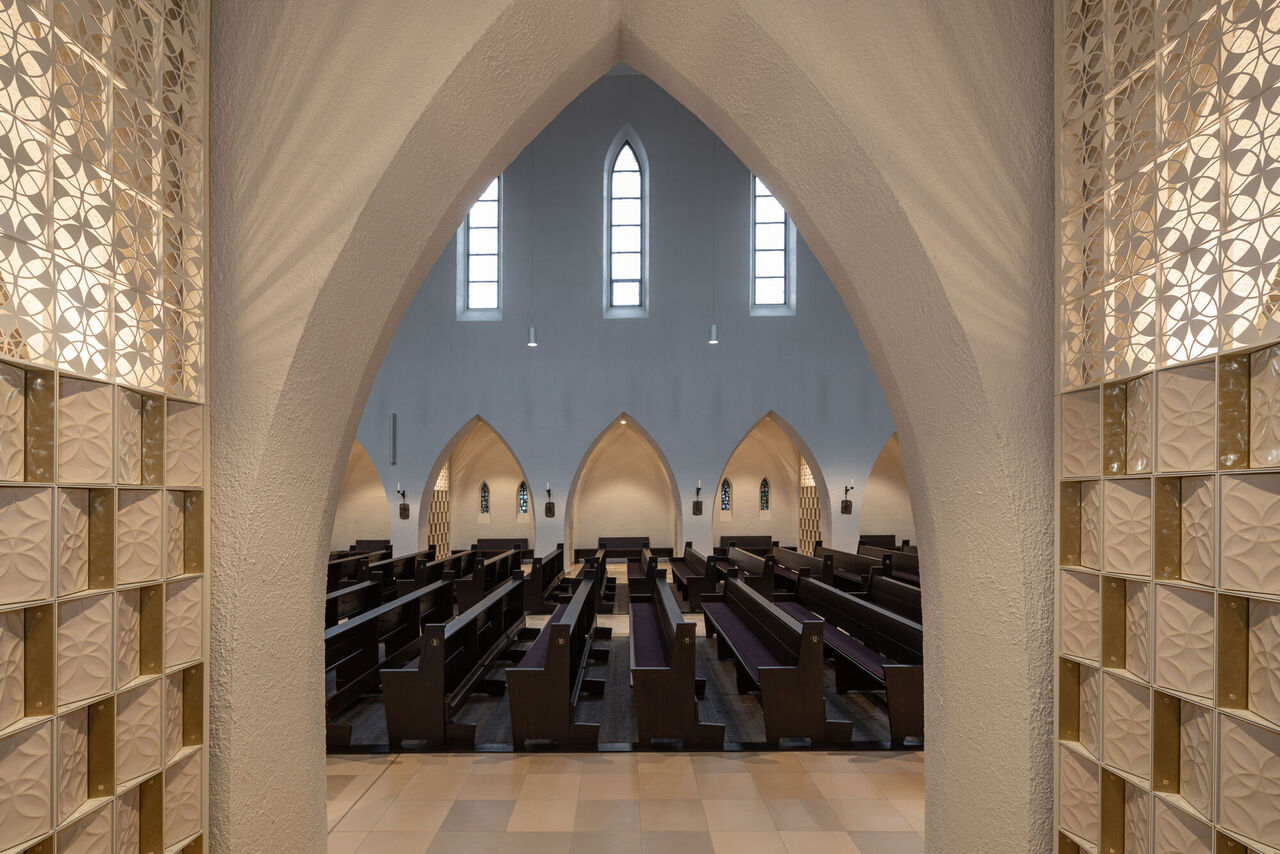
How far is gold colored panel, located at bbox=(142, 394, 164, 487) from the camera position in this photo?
1691mm

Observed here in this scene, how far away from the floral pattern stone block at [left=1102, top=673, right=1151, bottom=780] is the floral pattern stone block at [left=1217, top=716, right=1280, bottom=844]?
0.61 feet

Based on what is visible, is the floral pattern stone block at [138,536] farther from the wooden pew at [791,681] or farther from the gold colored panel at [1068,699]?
the wooden pew at [791,681]

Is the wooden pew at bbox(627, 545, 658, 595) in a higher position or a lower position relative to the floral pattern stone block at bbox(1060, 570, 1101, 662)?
lower

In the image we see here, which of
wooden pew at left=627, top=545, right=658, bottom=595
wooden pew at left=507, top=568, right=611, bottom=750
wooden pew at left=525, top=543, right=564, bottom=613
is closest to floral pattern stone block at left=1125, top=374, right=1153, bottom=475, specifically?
wooden pew at left=507, top=568, right=611, bottom=750

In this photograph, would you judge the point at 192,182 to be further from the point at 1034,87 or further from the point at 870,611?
the point at 870,611

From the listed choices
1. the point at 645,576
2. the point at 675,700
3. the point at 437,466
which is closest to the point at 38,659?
the point at 675,700

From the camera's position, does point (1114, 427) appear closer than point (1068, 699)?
Yes

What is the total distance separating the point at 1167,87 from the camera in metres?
1.53

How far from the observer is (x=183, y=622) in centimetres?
179

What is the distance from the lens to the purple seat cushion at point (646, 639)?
4.46m

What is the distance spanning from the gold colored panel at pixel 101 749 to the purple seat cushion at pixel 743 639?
3.11 metres

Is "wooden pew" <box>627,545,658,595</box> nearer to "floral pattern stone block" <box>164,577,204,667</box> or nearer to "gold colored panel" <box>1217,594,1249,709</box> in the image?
"floral pattern stone block" <box>164,577,204,667</box>

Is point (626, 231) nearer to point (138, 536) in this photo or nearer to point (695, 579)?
point (695, 579)

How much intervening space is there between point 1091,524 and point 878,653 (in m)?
3.78
